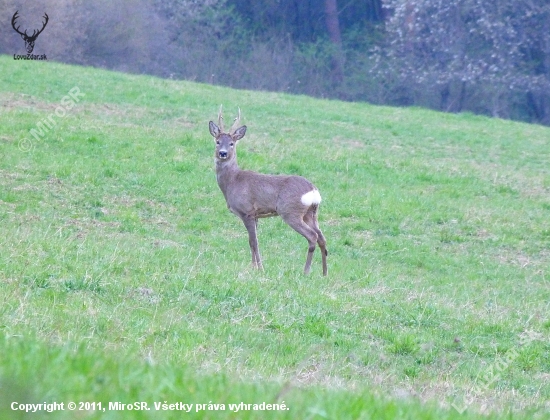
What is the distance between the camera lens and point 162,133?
18094 mm

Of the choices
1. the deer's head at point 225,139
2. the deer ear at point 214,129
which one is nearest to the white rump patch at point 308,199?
the deer's head at point 225,139

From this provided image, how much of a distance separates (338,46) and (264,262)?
1412 inches

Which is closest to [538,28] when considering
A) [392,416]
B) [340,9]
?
[340,9]

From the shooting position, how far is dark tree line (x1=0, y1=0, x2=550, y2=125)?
36.2 meters

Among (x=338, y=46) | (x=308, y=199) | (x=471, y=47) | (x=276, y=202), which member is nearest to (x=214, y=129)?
(x=276, y=202)

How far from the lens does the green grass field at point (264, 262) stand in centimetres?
410

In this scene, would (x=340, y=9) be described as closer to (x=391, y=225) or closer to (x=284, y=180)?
(x=391, y=225)

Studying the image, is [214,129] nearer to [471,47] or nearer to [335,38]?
[471,47]

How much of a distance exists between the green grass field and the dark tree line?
12082mm

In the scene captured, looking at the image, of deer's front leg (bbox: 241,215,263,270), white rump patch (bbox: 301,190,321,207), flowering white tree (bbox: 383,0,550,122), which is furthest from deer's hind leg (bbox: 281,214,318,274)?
flowering white tree (bbox: 383,0,550,122)

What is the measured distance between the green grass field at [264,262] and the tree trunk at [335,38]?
19785 mm

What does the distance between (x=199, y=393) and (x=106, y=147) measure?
43.4 ft

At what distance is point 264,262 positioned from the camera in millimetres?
10648

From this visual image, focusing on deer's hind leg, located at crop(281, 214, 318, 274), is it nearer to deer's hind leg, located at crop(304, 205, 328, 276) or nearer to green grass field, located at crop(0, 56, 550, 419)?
deer's hind leg, located at crop(304, 205, 328, 276)
